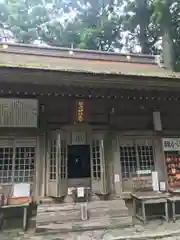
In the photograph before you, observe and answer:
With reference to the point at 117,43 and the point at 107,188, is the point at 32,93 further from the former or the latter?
the point at 117,43

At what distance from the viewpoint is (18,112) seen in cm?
634

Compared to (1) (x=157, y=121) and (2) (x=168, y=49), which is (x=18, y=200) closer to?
(1) (x=157, y=121)

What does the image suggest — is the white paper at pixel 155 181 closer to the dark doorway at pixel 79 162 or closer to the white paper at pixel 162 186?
the white paper at pixel 162 186

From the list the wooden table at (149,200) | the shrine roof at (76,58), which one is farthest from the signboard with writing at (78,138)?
the shrine roof at (76,58)

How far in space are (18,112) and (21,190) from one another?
221 centimetres

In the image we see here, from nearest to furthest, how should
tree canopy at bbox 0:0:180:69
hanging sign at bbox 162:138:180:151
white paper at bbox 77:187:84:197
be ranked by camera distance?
white paper at bbox 77:187:84:197 → hanging sign at bbox 162:138:180:151 → tree canopy at bbox 0:0:180:69

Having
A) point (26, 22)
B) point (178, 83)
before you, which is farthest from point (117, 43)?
point (178, 83)

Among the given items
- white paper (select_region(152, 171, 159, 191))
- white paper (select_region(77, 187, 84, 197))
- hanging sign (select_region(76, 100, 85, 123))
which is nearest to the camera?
white paper (select_region(77, 187, 84, 197))

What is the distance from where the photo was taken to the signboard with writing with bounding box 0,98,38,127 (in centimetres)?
623

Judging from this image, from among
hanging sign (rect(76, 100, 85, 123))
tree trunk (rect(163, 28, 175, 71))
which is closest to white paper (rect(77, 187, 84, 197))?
hanging sign (rect(76, 100, 85, 123))

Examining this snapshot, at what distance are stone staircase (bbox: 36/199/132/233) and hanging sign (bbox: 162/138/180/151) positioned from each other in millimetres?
2480

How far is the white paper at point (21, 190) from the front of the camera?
6086 millimetres

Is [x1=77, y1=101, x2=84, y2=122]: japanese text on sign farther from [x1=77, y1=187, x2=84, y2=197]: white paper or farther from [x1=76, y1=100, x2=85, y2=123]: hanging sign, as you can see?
[x1=77, y1=187, x2=84, y2=197]: white paper

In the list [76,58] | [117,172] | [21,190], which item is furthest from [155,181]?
[76,58]
